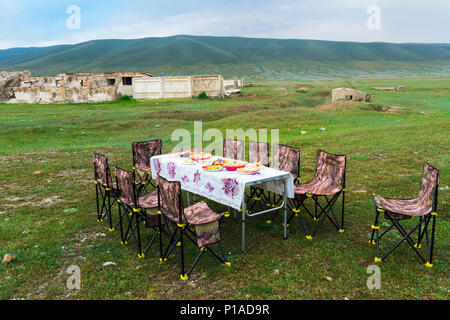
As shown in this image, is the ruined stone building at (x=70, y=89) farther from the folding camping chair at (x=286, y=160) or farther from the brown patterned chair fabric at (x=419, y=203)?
the brown patterned chair fabric at (x=419, y=203)

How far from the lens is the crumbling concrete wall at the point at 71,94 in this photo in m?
35.0

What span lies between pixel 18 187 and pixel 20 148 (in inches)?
252

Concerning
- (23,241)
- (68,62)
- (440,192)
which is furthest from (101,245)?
(68,62)

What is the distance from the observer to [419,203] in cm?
546

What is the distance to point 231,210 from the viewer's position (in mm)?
7512

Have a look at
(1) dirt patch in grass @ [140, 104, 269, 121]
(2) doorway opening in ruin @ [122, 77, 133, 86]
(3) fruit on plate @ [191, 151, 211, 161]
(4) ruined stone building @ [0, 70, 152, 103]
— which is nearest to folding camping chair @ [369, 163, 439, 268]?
(3) fruit on plate @ [191, 151, 211, 161]

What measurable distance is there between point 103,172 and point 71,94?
31800mm

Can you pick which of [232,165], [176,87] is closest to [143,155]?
[232,165]

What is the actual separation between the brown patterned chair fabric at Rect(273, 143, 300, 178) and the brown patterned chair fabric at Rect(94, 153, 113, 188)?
3.40 metres

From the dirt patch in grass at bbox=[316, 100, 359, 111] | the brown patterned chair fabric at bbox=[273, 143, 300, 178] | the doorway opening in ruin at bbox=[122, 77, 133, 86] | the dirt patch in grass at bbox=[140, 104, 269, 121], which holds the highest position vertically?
the doorway opening in ruin at bbox=[122, 77, 133, 86]

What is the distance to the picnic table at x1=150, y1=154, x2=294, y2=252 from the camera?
562 cm

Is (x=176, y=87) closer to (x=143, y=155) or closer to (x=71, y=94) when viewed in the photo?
(x=71, y=94)

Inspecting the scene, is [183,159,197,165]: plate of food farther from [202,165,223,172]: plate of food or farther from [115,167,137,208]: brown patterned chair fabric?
[115,167,137,208]: brown patterned chair fabric

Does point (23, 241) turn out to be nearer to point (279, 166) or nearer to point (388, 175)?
point (279, 166)
